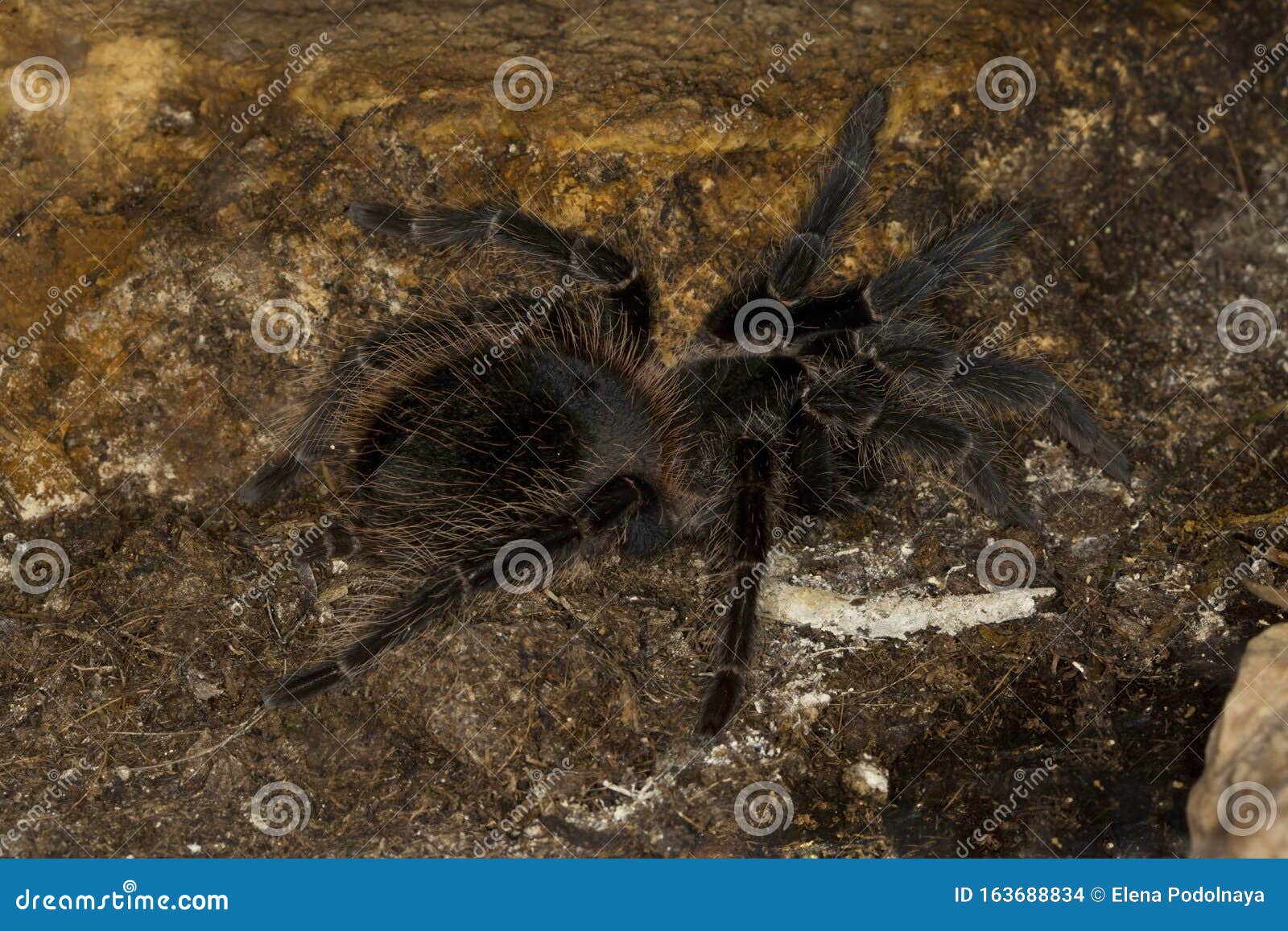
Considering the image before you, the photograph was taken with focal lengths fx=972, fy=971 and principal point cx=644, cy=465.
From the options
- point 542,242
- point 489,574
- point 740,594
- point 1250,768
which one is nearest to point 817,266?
point 542,242

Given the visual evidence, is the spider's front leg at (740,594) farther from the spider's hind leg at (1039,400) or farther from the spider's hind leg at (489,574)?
the spider's hind leg at (1039,400)

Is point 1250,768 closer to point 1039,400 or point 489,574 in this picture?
point 1039,400

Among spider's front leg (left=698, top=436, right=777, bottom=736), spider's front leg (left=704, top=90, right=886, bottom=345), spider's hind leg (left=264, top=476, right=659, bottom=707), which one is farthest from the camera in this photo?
spider's front leg (left=704, top=90, right=886, bottom=345)

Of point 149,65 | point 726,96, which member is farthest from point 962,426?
point 149,65

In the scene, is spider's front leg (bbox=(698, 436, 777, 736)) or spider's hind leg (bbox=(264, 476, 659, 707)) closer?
spider's hind leg (bbox=(264, 476, 659, 707))

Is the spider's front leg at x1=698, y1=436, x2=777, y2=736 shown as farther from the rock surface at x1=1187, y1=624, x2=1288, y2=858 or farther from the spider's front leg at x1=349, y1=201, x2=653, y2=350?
the rock surface at x1=1187, y1=624, x2=1288, y2=858

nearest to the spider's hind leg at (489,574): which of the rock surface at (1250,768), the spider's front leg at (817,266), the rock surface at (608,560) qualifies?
the rock surface at (608,560)

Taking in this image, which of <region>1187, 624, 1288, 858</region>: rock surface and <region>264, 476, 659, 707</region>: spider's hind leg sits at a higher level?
<region>1187, 624, 1288, 858</region>: rock surface

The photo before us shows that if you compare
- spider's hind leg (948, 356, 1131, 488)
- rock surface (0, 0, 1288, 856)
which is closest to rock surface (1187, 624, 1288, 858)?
rock surface (0, 0, 1288, 856)
